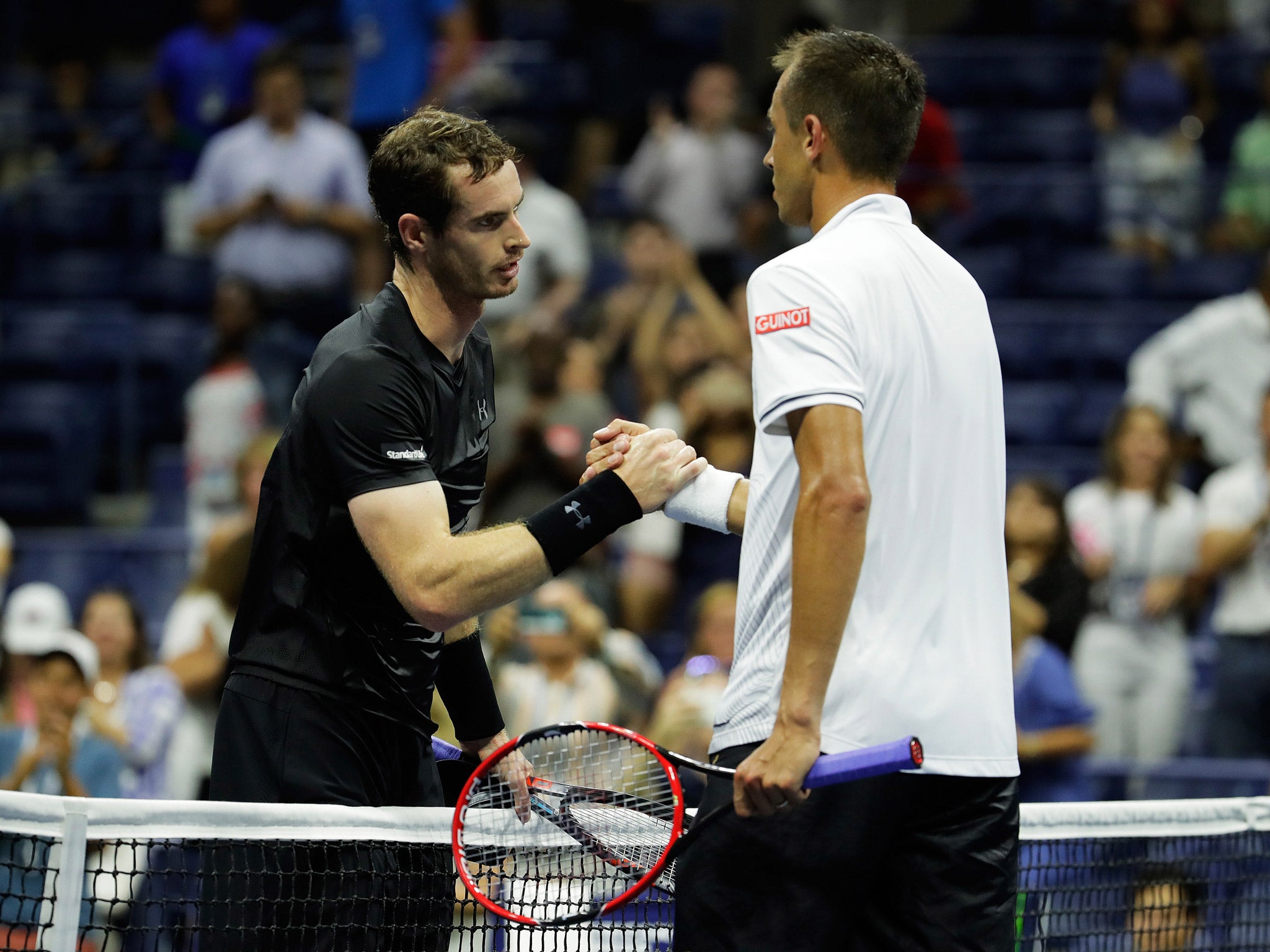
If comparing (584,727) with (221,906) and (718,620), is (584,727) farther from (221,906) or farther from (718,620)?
(718,620)

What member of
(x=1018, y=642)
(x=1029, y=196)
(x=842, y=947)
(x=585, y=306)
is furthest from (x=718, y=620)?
(x=1029, y=196)

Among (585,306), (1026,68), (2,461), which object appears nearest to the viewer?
(585,306)

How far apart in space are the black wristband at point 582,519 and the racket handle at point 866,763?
0.63m

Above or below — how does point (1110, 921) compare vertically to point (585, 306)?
below

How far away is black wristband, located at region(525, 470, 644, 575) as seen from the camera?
3.17 meters

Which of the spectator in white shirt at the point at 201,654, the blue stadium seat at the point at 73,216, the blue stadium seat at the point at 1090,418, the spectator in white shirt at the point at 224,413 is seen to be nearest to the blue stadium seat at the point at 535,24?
the blue stadium seat at the point at 73,216

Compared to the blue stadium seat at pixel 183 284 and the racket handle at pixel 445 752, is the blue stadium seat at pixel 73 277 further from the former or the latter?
the racket handle at pixel 445 752

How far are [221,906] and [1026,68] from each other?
1061 cm

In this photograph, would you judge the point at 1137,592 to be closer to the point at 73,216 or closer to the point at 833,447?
the point at 833,447

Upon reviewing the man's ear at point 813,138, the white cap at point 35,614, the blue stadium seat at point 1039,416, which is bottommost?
the white cap at point 35,614

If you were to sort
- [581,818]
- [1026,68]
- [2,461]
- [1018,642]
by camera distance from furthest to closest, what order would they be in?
[1026,68]
[2,461]
[1018,642]
[581,818]

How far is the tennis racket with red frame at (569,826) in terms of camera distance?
3150mm

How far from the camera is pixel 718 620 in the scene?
6820 mm

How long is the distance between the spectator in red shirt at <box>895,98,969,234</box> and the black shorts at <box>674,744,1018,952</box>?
6915mm
